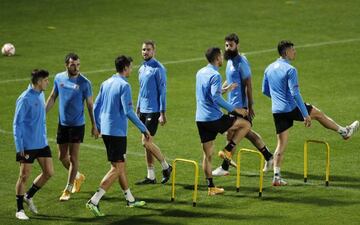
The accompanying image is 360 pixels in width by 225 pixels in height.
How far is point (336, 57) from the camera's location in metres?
32.0

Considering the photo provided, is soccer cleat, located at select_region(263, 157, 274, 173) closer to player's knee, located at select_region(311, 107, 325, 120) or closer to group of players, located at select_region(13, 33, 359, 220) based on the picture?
group of players, located at select_region(13, 33, 359, 220)

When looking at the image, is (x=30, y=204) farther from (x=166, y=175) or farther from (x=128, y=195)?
(x=166, y=175)

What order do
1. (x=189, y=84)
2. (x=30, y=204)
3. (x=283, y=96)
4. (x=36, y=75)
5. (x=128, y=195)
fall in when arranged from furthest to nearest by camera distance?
(x=189, y=84) < (x=283, y=96) < (x=128, y=195) < (x=30, y=204) < (x=36, y=75)

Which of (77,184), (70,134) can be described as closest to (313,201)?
(77,184)

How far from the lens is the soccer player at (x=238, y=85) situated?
2009 cm

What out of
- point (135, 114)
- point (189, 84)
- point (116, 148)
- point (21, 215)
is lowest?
point (21, 215)

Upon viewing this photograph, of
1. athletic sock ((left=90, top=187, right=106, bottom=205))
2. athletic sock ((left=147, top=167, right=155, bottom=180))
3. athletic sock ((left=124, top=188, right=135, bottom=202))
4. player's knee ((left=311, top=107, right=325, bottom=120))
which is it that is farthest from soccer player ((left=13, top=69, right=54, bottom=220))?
player's knee ((left=311, top=107, right=325, bottom=120))

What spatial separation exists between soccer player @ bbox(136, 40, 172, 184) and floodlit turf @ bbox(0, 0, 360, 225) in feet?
1.43

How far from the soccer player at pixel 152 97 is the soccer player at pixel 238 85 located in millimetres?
1199

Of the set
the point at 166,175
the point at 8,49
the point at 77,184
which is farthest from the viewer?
the point at 8,49

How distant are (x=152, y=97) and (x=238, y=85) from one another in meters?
1.69

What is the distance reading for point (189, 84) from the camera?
2923 cm

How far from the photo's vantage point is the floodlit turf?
59.5 feet

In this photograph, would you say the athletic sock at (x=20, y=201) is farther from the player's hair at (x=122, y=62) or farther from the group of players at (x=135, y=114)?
the player's hair at (x=122, y=62)
